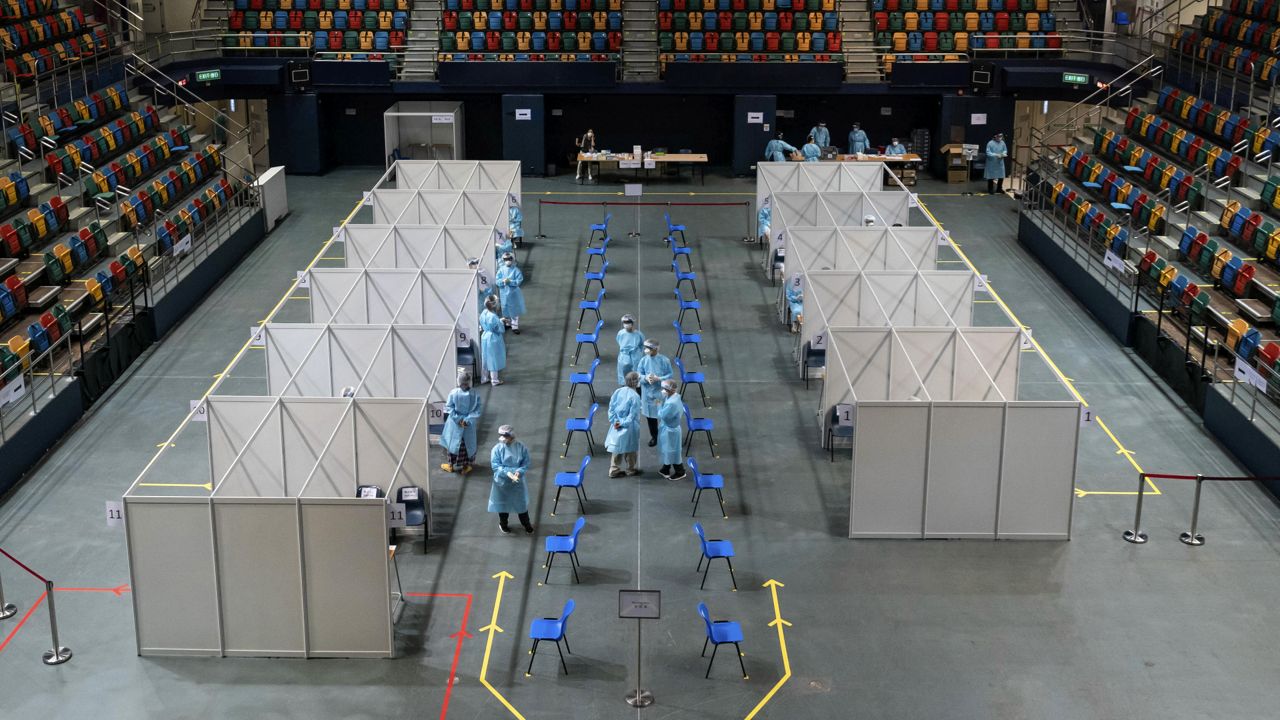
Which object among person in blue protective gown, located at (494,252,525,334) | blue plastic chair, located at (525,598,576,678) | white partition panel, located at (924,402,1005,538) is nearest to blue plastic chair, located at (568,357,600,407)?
person in blue protective gown, located at (494,252,525,334)

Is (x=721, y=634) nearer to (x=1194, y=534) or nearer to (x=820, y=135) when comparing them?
(x=1194, y=534)

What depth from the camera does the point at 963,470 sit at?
1839cm

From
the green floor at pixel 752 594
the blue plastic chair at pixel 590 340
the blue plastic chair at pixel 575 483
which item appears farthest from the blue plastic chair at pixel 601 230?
the blue plastic chair at pixel 575 483

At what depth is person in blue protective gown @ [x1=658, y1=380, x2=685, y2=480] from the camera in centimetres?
1997

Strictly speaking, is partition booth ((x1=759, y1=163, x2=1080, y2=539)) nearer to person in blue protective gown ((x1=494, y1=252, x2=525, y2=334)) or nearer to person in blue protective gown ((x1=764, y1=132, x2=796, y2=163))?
person in blue protective gown ((x1=494, y1=252, x2=525, y2=334))

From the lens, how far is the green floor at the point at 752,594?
15.2 metres

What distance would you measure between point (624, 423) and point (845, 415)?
10.6ft

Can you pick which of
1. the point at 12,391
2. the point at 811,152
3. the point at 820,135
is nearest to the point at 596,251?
the point at 811,152

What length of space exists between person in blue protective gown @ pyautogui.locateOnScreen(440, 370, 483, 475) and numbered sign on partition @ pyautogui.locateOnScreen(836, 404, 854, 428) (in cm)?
531

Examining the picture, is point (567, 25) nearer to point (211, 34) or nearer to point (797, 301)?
point (211, 34)

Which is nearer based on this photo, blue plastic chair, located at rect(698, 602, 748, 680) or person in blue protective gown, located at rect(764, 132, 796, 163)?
blue plastic chair, located at rect(698, 602, 748, 680)

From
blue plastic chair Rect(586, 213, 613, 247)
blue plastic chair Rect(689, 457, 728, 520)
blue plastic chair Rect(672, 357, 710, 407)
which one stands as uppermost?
blue plastic chair Rect(586, 213, 613, 247)

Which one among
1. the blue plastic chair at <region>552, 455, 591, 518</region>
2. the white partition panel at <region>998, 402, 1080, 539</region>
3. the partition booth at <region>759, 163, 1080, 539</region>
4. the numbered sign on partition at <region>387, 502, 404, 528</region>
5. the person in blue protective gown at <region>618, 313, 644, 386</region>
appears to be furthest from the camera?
the person in blue protective gown at <region>618, 313, 644, 386</region>

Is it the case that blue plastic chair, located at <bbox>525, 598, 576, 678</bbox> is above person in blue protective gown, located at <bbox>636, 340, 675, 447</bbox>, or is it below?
below
